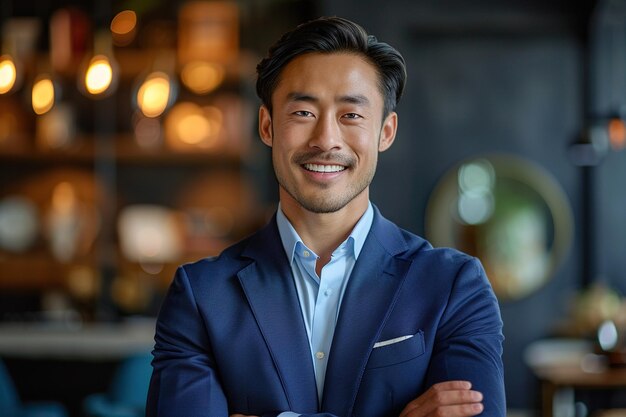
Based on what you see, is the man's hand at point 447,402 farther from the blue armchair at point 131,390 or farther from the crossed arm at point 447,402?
the blue armchair at point 131,390

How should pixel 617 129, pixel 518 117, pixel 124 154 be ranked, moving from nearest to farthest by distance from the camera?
1. pixel 617 129
2. pixel 124 154
3. pixel 518 117

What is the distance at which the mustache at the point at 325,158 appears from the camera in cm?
199

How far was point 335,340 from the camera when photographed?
6.59 ft

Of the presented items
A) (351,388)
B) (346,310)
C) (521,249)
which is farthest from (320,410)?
(521,249)

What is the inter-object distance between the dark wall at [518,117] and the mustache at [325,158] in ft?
18.2

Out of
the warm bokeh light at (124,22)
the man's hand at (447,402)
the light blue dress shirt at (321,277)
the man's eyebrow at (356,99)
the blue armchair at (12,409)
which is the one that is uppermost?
the warm bokeh light at (124,22)

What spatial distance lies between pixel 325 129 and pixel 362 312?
0.38 meters

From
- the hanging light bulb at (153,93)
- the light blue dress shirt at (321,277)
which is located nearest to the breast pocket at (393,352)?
the light blue dress shirt at (321,277)

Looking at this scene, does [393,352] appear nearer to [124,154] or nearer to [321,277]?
[321,277]

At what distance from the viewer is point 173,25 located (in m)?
7.10

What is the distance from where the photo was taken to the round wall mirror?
25.2ft

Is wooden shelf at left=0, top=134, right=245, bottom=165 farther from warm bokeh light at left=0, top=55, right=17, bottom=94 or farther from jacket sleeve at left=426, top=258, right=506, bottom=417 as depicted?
jacket sleeve at left=426, top=258, right=506, bottom=417

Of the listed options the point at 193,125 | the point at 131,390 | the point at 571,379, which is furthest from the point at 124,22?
the point at 571,379

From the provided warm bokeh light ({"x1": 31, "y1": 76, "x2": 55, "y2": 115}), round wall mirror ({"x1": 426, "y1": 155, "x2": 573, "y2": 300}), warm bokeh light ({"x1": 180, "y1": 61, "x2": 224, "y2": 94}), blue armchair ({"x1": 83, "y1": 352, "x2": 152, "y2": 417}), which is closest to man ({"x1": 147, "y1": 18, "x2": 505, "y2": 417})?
blue armchair ({"x1": 83, "y1": 352, "x2": 152, "y2": 417})
